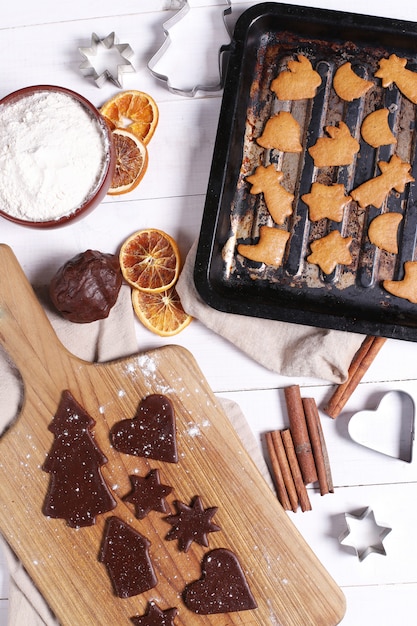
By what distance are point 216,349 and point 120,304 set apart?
35 centimetres

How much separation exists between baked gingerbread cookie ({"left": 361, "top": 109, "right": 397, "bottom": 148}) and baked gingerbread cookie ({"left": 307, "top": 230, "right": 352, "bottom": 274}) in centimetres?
32

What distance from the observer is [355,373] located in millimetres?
2062

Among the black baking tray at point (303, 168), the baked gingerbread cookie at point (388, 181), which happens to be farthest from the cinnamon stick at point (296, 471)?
the baked gingerbread cookie at point (388, 181)

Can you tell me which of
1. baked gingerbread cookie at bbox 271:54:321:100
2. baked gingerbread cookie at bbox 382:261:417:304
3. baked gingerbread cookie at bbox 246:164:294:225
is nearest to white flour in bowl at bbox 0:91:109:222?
baked gingerbread cookie at bbox 246:164:294:225

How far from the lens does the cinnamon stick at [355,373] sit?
2.05 meters

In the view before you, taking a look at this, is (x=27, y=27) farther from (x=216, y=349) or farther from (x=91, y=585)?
(x=91, y=585)

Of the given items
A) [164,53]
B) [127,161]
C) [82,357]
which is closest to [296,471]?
[82,357]

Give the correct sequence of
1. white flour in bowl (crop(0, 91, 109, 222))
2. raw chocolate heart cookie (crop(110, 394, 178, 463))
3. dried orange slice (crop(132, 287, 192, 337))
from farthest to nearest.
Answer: dried orange slice (crop(132, 287, 192, 337)), raw chocolate heart cookie (crop(110, 394, 178, 463)), white flour in bowl (crop(0, 91, 109, 222))

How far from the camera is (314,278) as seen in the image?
204cm

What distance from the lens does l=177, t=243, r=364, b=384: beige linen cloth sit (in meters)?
2.02

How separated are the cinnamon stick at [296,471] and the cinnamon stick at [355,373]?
156 millimetres

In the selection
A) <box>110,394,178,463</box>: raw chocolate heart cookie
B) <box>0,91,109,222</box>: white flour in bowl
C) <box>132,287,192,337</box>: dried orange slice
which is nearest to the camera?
<box>0,91,109,222</box>: white flour in bowl

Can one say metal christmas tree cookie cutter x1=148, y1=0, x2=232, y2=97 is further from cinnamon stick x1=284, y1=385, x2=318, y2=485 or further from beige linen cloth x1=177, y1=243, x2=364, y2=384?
cinnamon stick x1=284, y1=385, x2=318, y2=485

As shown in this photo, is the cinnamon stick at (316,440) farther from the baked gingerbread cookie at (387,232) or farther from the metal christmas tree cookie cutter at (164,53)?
the metal christmas tree cookie cutter at (164,53)
